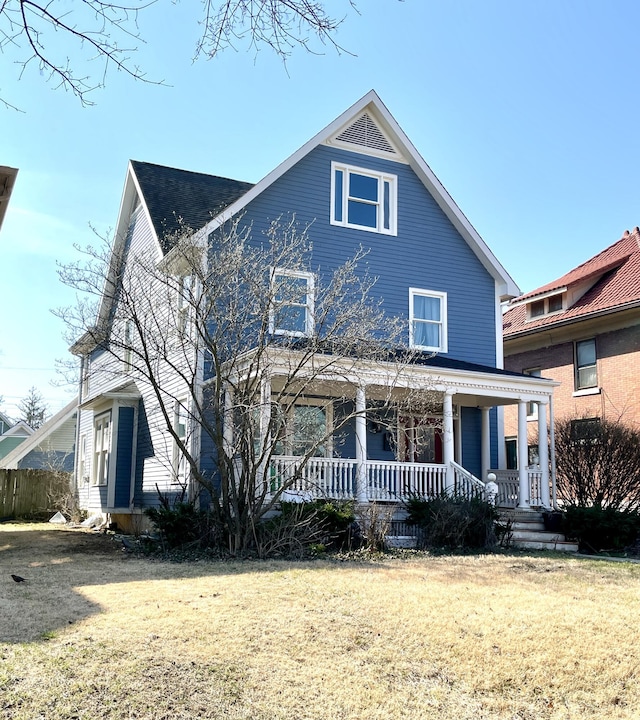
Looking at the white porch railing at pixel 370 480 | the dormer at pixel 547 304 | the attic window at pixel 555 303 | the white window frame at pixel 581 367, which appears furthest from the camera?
the attic window at pixel 555 303

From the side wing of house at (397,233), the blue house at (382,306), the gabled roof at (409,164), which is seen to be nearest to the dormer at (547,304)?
the gabled roof at (409,164)

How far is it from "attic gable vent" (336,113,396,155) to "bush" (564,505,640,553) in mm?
9777

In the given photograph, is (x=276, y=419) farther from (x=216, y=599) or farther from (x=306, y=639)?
(x=306, y=639)

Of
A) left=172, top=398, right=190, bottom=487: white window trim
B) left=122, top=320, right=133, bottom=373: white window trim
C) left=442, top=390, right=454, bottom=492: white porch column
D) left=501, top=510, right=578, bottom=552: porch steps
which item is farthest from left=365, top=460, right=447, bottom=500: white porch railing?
left=122, top=320, right=133, bottom=373: white window trim

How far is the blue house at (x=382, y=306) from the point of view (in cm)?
1596

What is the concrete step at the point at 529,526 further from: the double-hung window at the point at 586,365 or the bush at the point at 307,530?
the double-hung window at the point at 586,365

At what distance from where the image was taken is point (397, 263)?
61.8ft

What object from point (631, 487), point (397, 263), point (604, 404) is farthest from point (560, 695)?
point (604, 404)

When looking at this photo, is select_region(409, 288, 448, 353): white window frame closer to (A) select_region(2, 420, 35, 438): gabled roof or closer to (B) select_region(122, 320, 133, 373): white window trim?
(B) select_region(122, 320, 133, 373): white window trim

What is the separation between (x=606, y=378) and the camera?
74.8 feet

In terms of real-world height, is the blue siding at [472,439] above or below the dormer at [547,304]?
below

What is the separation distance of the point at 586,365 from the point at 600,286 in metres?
2.68

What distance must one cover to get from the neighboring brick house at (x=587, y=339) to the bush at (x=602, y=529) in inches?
236

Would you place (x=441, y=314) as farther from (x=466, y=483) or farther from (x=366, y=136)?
(x=466, y=483)
